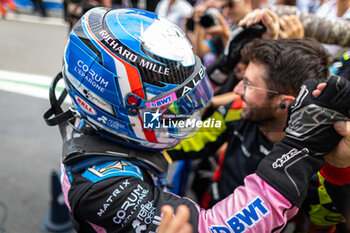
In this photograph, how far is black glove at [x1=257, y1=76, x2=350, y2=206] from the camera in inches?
30.1

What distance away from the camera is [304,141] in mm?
836

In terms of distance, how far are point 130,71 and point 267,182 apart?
59 cm

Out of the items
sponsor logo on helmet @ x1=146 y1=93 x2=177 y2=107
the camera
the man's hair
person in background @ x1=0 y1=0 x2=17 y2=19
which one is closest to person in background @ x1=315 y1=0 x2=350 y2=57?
the camera

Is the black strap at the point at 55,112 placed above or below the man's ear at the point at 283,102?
below

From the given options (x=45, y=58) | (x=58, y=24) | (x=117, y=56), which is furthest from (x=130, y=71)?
(x=58, y=24)

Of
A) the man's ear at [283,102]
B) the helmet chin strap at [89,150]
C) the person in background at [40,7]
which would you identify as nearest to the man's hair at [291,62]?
the man's ear at [283,102]

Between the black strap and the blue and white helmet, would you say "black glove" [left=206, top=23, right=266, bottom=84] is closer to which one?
the blue and white helmet

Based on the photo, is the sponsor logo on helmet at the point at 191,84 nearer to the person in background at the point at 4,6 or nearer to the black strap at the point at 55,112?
the black strap at the point at 55,112

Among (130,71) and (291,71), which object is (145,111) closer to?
(130,71)

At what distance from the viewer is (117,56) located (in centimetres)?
97

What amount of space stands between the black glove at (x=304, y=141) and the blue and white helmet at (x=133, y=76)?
0.38 meters

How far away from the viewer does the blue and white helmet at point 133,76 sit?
3.21 ft

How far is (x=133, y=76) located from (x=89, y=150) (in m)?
0.33

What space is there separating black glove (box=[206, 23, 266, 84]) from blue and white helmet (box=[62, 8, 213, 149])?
615 millimetres
